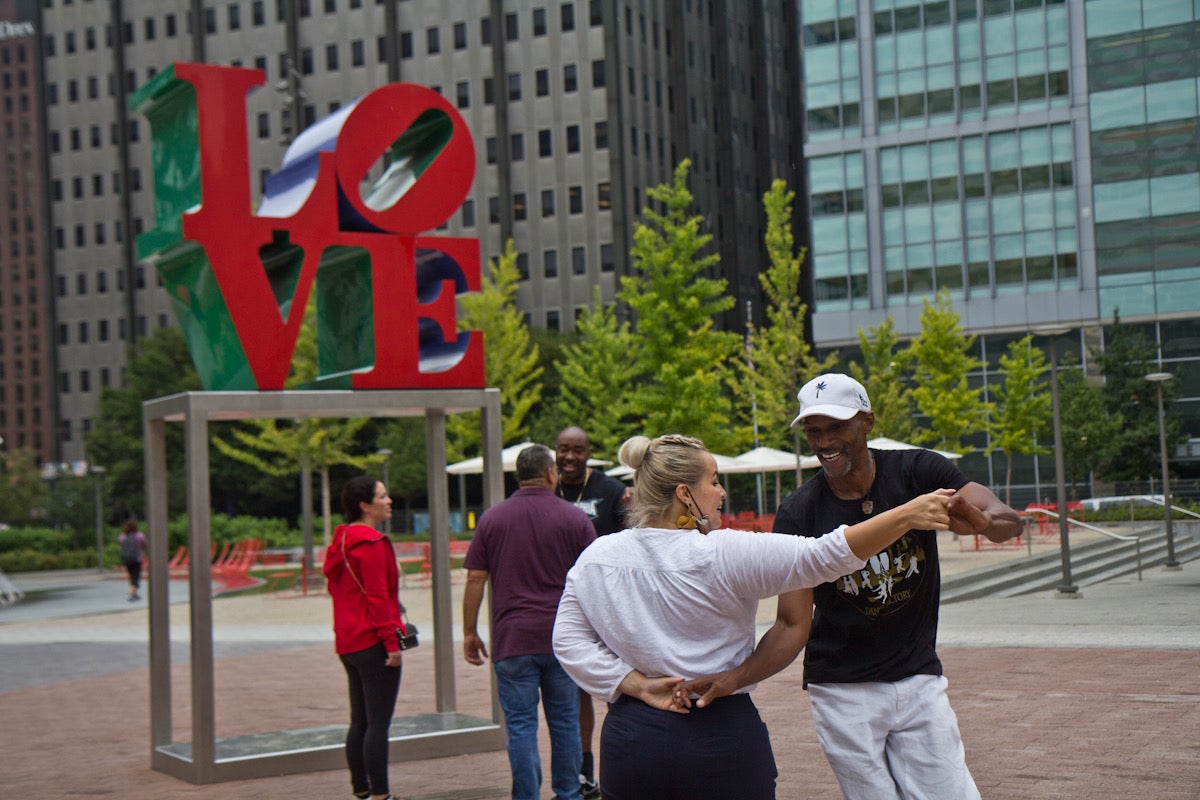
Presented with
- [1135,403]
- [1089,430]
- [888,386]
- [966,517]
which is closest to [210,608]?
[966,517]

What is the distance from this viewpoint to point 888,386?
40.9 metres

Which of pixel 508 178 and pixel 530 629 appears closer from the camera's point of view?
pixel 530 629

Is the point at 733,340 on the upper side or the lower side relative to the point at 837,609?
upper

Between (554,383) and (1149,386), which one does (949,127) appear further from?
(1149,386)

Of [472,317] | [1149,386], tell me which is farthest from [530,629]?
[472,317]

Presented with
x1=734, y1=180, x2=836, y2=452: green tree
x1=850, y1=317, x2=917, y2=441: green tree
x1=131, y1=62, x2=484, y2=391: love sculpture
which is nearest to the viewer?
x1=131, y1=62, x2=484, y2=391: love sculpture

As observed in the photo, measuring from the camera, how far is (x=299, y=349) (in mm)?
36875

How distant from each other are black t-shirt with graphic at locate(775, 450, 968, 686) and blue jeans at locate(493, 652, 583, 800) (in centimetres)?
258

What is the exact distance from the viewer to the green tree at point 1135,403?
715 inches

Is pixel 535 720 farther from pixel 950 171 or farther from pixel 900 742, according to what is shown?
pixel 950 171

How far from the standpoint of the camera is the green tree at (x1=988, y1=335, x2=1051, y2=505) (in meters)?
41.3

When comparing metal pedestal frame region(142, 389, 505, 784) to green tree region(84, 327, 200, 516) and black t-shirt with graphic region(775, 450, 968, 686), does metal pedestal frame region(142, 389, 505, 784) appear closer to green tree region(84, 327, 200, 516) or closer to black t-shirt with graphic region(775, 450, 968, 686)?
black t-shirt with graphic region(775, 450, 968, 686)

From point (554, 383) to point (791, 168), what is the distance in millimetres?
14451

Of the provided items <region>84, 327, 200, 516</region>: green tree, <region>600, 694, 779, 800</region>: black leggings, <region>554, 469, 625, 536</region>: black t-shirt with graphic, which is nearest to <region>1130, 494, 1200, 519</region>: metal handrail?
<region>554, 469, 625, 536</region>: black t-shirt with graphic
